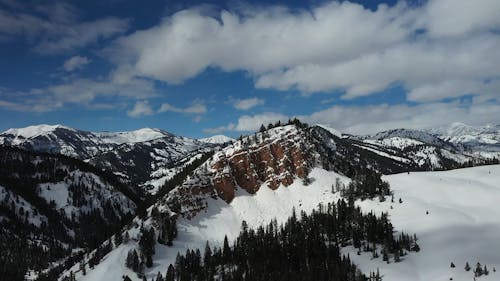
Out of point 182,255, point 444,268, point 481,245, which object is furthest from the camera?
point 182,255

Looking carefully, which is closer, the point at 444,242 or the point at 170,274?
the point at 444,242

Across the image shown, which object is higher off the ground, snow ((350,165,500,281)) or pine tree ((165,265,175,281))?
snow ((350,165,500,281))

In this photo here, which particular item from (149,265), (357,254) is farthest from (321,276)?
(149,265)

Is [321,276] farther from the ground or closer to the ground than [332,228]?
closer to the ground

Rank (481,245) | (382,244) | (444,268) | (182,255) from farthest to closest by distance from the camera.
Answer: (182,255) < (382,244) < (481,245) < (444,268)

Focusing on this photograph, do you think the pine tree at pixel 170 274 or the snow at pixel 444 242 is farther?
the pine tree at pixel 170 274

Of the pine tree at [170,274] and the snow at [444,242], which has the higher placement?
the snow at [444,242]

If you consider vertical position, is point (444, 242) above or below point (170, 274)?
above

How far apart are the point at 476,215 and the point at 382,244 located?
46.9 m

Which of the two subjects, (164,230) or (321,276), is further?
(164,230)

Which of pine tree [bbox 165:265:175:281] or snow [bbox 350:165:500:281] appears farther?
pine tree [bbox 165:265:175:281]

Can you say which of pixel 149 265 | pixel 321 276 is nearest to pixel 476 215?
pixel 321 276

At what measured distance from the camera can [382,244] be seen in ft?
565

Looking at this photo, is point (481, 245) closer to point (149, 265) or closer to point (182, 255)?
point (182, 255)
